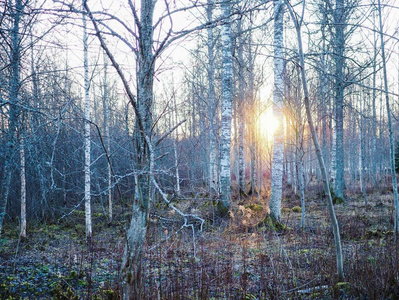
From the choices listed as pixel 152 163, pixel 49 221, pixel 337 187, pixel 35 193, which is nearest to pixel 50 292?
pixel 152 163

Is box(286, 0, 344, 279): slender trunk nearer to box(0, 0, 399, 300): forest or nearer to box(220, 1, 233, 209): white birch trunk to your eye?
box(0, 0, 399, 300): forest

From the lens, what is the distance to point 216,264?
443cm

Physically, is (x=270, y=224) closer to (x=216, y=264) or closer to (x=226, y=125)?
(x=216, y=264)

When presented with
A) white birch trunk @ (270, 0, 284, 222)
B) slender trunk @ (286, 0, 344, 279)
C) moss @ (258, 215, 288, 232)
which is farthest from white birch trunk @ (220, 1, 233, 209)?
slender trunk @ (286, 0, 344, 279)

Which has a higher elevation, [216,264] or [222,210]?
[222,210]

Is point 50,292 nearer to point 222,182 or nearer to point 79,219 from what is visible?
point 222,182

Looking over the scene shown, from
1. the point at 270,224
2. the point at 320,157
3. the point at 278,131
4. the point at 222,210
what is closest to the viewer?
the point at 320,157

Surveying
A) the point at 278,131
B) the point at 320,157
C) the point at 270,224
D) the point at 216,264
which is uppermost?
the point at 278,131

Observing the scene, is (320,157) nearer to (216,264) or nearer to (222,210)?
(216,264)

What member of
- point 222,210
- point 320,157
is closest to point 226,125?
point 222,210

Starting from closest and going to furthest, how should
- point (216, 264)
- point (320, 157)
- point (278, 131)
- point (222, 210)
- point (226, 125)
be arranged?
point (320, 157)
point (216, 264)
point (278, 131)
point (222, 210)
point (226, 125)

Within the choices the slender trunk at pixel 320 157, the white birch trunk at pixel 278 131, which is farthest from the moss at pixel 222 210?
the slender trunk at pixel 320 157

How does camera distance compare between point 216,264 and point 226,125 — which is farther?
point 226,125

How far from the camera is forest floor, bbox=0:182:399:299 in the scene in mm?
3244
